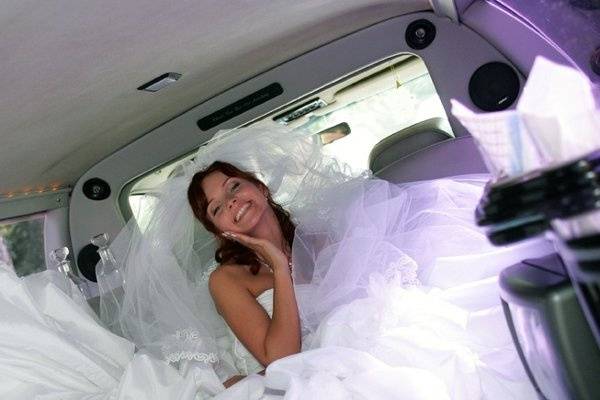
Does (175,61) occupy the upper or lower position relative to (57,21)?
lower

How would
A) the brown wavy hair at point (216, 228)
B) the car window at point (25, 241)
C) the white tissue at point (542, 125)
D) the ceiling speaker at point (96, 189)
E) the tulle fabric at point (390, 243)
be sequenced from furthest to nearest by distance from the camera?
the ceiling speaker at point (96, 189), the car window at point (25, 241), the brown wavy hair at point (216, 228), the tulle fabric at point (390, 243), the white tissue at point (542, 125)

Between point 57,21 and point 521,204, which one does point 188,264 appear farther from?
point 521,204

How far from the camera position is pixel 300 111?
2998 millimetres

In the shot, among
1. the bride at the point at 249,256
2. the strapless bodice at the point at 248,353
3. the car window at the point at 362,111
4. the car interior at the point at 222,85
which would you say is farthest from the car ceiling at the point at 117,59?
the strapless bodice at the point at 248,353

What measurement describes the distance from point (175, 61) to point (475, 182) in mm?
1205

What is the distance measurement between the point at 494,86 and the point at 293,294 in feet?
3.98

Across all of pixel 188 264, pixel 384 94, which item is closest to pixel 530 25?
pixel 384 94

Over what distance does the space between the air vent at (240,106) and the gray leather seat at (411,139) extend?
0.55m

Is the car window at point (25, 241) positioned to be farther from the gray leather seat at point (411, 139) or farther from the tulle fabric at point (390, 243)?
the gray leather seat at point (411, 139)

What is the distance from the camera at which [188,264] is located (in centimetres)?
281

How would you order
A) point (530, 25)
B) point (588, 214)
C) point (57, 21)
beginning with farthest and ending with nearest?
point (530, 25) < point (57, 21) < point (588, 214)

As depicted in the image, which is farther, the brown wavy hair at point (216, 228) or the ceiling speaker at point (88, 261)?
the ceiling speaker at point (88, 261)

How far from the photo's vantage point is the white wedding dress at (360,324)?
1.61 meters

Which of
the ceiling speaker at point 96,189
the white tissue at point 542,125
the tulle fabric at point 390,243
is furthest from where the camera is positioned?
the ceiling speaker at point 96,189
